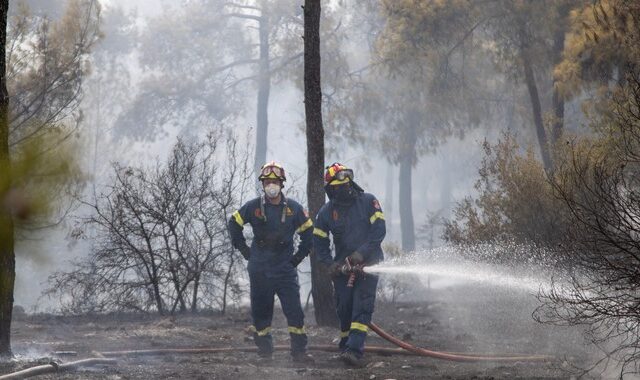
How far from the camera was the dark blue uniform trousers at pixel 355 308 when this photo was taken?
28.5 feet

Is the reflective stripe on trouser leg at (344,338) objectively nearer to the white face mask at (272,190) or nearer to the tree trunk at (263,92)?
the white face mask at (272,190)

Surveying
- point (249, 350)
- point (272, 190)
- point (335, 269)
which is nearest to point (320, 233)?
point (335, 269)

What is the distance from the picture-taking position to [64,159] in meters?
14.5

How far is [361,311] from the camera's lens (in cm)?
880

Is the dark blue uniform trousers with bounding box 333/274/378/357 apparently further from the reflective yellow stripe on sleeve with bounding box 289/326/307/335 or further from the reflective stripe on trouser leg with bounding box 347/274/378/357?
the reflective yellow stripe on sleeve with bounding box 289/326/307/335

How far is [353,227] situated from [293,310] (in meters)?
1.03

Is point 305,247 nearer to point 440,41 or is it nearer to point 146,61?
point 440,41

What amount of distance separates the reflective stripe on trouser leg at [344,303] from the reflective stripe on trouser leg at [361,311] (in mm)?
165

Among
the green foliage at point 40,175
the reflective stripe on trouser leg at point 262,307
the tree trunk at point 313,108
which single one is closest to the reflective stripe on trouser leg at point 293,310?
the reflective stripe on trouser leg at point 262,307

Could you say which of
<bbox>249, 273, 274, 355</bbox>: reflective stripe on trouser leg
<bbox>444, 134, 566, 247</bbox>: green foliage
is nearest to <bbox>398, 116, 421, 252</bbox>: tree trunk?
<bbox>444, 134, 566, 247</bbox>: green foliage

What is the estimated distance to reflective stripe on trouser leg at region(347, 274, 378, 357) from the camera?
28.5ft

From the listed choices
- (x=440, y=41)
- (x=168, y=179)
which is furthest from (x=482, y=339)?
(x=440, y=41)

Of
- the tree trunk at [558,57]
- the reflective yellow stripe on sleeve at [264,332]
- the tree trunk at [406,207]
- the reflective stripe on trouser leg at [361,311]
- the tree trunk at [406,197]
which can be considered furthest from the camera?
the tree trunk at [406,207]

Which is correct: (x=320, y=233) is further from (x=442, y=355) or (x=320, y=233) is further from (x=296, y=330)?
(x=442, y=355)
